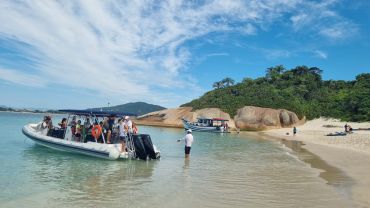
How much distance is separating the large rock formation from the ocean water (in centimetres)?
3930

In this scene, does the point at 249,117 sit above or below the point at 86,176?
above

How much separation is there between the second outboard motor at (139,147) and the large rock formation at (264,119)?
4111 cm

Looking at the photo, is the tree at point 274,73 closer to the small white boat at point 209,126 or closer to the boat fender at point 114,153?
the small white boat at point 209,126

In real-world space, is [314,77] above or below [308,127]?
above

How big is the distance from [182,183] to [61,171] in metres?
4.91

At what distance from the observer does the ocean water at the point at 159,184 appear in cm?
914

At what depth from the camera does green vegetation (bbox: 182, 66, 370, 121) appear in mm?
53469

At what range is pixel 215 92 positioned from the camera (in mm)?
75125

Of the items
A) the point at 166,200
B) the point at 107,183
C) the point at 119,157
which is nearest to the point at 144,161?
the point at 119,157

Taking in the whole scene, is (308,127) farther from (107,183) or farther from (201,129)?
(107,183)

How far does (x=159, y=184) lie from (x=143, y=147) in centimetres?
550

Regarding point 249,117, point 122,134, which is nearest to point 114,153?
point 122,134

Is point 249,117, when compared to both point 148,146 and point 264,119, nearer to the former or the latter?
point 264,119

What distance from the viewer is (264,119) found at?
2217 inches
